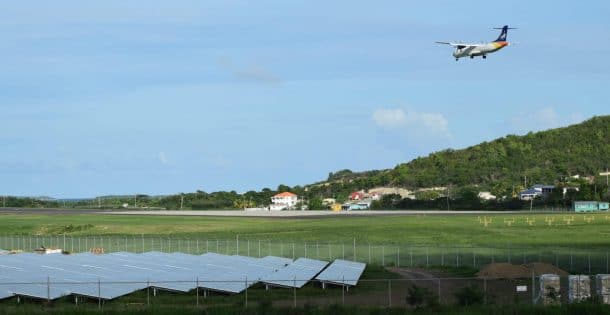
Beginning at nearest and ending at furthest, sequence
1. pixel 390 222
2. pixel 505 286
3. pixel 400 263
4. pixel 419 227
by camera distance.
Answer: pixel 505 286, pixel 400 263, pixel 419 227, pixel 390 222

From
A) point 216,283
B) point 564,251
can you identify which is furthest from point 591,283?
point 564,251

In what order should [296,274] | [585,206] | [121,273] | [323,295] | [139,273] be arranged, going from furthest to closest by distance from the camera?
1. [585,206]
2. [296,274]
3. [139,273]
4. [121,273]
5. [323,295]

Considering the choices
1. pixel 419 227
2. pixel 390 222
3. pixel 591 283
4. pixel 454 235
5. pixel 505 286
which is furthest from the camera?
pixel 390 222

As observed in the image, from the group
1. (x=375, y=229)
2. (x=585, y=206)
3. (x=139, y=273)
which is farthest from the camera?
(x=585, y=206)

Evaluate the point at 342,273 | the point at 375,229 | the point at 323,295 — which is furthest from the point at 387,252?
the point at 375,229

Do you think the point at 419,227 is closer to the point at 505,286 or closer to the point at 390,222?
the point at 390,222

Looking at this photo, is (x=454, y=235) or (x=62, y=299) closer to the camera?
(x=62, y=299)

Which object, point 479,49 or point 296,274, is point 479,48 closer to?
point 479,49
